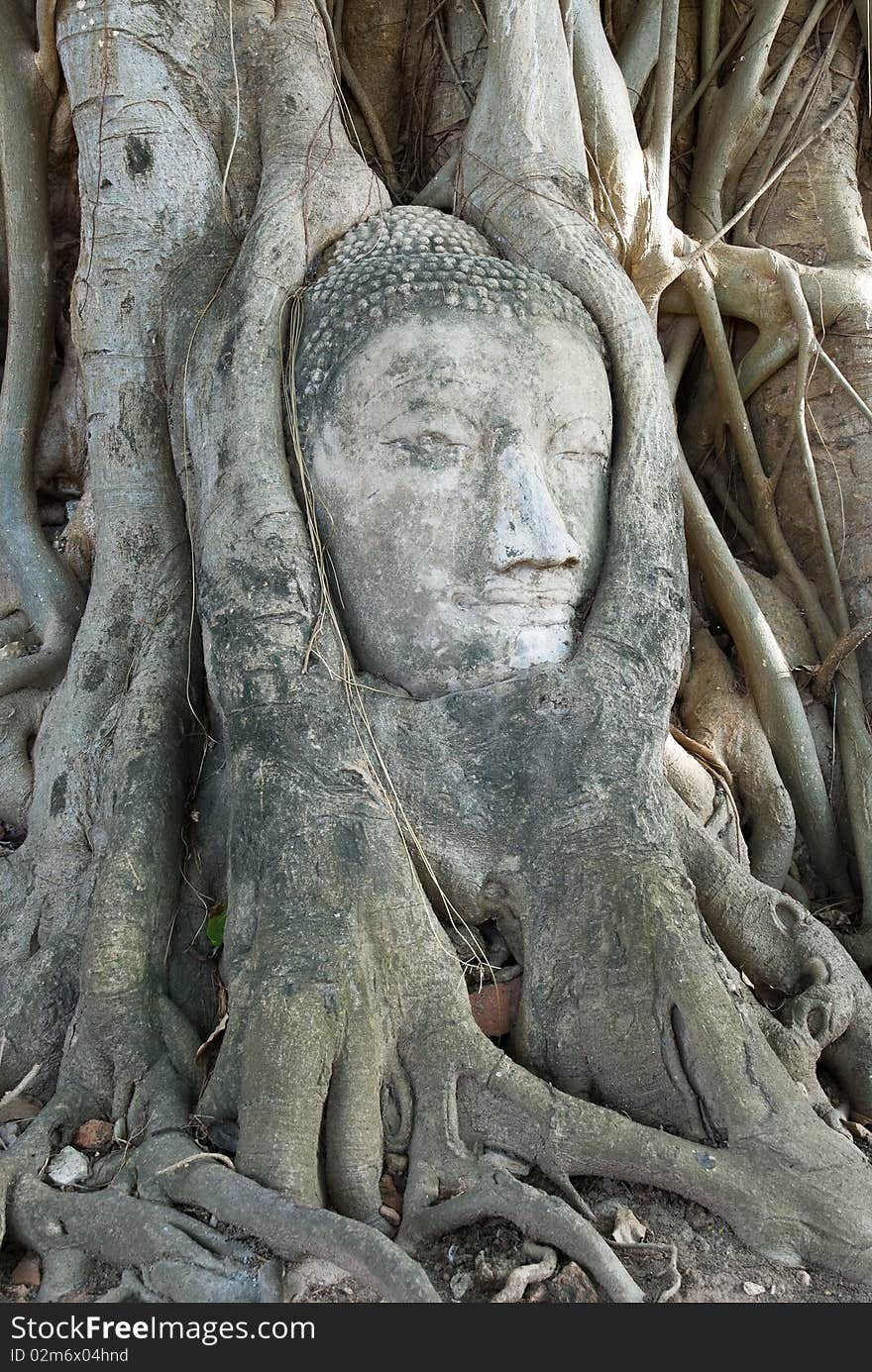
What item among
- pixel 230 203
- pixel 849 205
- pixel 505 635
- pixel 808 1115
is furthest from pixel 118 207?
pixel 808 1115

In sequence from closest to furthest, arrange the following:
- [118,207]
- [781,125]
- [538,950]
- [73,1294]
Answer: [73,1294]
[538,950]
[118,207]
[781,125]

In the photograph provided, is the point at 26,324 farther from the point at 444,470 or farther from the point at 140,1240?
the point at 140,1240

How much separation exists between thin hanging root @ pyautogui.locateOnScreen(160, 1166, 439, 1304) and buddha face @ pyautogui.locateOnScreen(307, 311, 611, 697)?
112 cm

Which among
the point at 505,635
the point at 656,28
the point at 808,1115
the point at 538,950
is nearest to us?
the point at 808,1115

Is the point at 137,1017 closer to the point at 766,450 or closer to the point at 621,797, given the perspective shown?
the point at 621,797

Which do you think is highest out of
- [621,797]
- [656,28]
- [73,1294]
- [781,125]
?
[656,28]

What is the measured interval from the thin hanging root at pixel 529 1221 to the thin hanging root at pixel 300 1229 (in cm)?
15

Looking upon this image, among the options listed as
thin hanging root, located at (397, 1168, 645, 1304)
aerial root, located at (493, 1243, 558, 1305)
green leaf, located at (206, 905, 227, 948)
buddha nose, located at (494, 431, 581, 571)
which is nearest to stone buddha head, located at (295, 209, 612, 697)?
buddha nose, located at (494, 431, 581, 571)

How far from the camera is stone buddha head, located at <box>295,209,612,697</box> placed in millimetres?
2539

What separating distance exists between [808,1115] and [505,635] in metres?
1.15

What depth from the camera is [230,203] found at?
3.14 metres

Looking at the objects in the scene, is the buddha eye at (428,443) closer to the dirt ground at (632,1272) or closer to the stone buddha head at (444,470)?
the stone buddha head at (444,470)

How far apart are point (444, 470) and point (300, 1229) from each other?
61.9 inches

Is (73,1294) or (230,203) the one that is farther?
(230,203)
